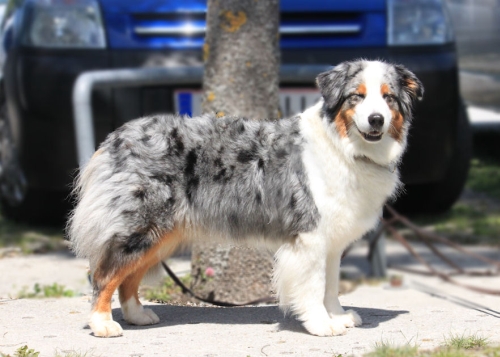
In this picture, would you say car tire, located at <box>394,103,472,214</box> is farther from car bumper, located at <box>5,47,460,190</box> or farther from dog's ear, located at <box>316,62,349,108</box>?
dog's ear, located at <box>316,62,349,108</box>

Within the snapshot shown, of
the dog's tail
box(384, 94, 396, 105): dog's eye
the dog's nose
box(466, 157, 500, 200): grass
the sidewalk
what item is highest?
box(384, 94, 396, 105): dog's eye

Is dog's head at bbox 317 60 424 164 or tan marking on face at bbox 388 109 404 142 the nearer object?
dog's head at bbox 317 60 424 164

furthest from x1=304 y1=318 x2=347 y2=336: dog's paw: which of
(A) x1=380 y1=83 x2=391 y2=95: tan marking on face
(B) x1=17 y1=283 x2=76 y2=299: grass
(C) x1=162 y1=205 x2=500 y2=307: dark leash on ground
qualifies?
(B) x1=17 y1=283 x2=76 y2=299: grass

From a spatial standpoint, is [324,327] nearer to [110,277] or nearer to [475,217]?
[110,277]

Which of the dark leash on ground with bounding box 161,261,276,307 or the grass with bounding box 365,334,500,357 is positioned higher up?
the grass with bounding box 365,334,500,357

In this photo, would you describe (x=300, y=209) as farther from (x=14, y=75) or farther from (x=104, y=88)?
(x=14, y=75)

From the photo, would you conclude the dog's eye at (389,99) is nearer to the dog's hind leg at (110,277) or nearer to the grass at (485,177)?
the dog's hind leg at (110,277)

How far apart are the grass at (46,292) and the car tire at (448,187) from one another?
3.62 m

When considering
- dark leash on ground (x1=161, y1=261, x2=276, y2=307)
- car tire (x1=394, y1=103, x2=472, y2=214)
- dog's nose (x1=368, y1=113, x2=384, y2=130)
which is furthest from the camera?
car tire (x1=394, y1=103, x2=472, y2=214)

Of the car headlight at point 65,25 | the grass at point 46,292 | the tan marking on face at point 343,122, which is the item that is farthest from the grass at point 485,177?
the tan marking on face at point 343,122

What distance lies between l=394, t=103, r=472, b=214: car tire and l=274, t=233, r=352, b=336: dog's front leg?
3.84m

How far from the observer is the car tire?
8.38 metres

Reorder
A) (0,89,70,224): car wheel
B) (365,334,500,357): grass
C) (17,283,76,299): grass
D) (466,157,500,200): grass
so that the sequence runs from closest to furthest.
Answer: (365,334,500,357): grass → (17,283,76,299): grass → (0,89,70,224): car wheel → (466,157,500,200): grass

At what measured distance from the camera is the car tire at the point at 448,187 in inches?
330
